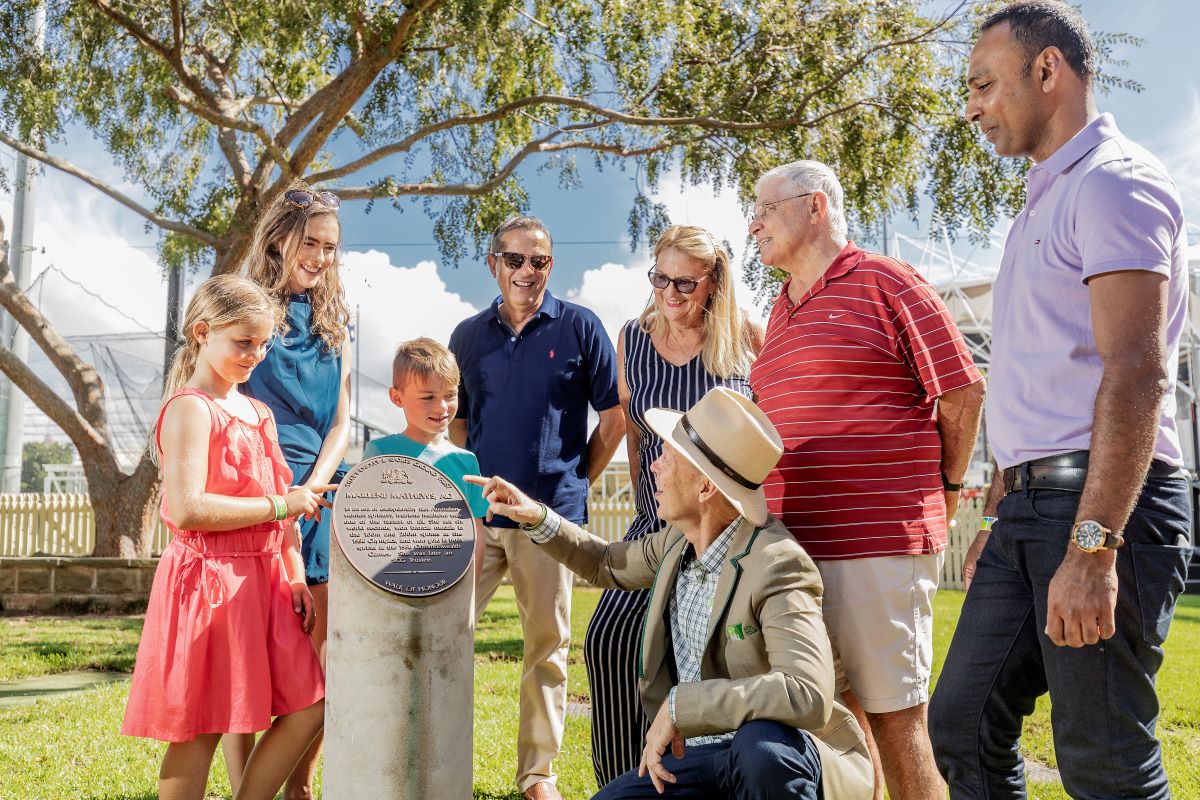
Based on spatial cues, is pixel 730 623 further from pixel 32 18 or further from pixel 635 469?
pixel 32 18

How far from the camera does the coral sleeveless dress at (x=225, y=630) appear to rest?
3115 millimetres

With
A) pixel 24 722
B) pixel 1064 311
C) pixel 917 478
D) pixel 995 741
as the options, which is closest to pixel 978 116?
pixel 1064 311

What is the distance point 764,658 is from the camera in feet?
8.91

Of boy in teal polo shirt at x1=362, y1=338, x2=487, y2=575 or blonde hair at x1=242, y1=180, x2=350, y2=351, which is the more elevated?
blonde hair at x1=242, y1=180, x2=350, y2=351

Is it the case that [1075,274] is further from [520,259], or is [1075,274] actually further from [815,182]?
[520,259]

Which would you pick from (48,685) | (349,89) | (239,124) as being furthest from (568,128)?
(48,685)

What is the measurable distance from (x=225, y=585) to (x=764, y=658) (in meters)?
1.61

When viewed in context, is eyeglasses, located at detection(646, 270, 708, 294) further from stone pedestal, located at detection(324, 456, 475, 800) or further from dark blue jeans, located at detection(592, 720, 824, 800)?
dark blue jeans, located at detection(592, 720, 824, 800)

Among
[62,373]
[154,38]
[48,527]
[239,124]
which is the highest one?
[154,38]

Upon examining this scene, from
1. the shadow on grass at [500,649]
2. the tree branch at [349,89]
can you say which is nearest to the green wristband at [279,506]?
the shadow on grass at [500,649]

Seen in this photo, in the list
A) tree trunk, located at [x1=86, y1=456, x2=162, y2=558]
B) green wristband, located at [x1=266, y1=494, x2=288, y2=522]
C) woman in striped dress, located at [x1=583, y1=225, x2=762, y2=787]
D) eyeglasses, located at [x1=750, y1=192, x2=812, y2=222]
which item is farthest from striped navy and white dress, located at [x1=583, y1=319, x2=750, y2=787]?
tree trunk, located at [x1=86, y1=456, x2=162, y2=558]

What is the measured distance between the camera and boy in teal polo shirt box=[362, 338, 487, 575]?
3.71 meters

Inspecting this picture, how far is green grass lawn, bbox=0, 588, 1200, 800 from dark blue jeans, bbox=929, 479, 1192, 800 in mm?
2282

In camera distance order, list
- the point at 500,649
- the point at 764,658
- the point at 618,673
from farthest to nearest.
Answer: the point at 500,649 → the point at 618,673 → the point at 764,658
